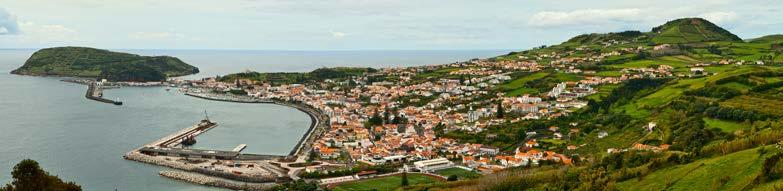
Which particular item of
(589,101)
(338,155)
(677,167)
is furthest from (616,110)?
(677,167)

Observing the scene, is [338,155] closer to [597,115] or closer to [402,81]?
[597,115]

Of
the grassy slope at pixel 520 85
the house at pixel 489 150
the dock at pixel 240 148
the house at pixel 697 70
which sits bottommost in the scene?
the dock at pixel 240 148

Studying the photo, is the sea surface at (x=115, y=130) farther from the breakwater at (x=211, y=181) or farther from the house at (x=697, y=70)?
the house at (x=697, y=70)

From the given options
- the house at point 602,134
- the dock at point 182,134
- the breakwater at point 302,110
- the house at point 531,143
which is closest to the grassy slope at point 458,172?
the house at point 531,143

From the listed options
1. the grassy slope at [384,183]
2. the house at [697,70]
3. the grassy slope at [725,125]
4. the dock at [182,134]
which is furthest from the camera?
the house at [697,70]

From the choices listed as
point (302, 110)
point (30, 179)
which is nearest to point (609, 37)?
point (302, 110)

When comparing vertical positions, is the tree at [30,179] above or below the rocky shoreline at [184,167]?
above

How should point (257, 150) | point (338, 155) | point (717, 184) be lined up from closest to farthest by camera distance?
point (717, 184) → point (338, 155) → point (257, 150)

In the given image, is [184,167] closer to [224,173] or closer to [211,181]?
[224,173]
